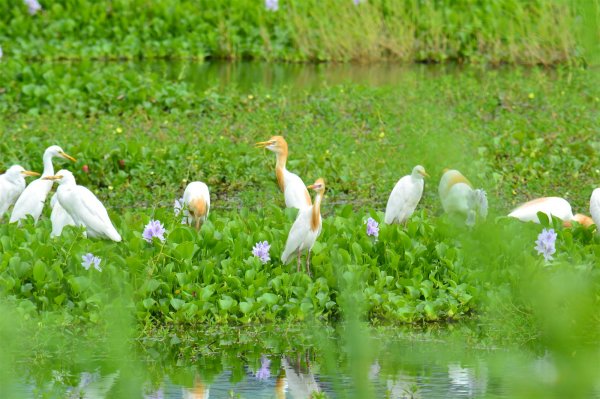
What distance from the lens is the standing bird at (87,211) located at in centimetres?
610

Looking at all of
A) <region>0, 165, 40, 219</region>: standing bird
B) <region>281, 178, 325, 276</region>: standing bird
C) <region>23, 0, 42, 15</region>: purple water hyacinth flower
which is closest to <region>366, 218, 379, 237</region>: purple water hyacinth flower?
<region>281, 178, 325, 276</region>: standing bird

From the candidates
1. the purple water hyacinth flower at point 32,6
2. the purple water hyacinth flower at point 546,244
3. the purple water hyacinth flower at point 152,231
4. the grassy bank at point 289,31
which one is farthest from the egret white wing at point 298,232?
the purple water hyacinth flower at point 32,6

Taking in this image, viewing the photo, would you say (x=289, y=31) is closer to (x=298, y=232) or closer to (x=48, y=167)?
(x=48, y=167)

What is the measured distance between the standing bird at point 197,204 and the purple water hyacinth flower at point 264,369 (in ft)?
5.73

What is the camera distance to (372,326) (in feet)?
18.6

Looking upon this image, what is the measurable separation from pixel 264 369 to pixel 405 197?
2039mm

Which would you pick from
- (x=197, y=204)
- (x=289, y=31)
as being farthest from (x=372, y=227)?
(x=289, y=31)

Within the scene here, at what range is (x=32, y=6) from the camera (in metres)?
15.9

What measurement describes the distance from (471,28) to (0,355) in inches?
579

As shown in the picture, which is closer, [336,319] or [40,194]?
[336,319]

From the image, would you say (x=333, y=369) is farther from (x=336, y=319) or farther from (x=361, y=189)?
(x=361, y=189)

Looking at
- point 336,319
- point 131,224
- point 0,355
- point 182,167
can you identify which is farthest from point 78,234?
point 0,355

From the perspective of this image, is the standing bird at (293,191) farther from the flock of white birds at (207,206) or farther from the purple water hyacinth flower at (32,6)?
the purple water hyacinth flower at (32,6)

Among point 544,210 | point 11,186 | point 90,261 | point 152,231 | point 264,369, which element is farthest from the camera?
point 11,186
